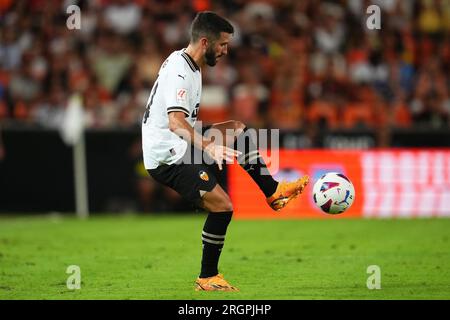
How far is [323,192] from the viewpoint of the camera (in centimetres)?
1089

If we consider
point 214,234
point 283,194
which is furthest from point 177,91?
point 283,194

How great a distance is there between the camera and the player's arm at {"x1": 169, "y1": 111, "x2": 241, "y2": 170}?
30.5 ft

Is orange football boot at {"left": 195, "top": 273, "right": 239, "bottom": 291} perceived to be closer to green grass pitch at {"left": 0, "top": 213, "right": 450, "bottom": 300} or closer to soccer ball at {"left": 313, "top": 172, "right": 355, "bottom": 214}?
green grass pitch at {"left": 0, "top": 213, "right": 450, "bottom": 300}

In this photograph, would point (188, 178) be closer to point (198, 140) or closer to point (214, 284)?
point (198, 140)

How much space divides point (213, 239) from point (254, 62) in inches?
503

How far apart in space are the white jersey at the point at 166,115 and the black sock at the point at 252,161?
0.55 meters

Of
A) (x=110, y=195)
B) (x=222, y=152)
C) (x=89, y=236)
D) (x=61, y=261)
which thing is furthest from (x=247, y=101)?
(x=222, y=152)

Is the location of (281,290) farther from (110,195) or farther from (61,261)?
(110,195)

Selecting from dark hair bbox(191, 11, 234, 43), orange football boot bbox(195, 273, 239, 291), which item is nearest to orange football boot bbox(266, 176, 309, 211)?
orange football boot bbox(195, 273, 239, 291)

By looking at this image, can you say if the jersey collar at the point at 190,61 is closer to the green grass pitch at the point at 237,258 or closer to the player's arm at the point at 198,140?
the player's arm at the point at 198,140

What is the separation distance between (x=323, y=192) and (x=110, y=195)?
1076 cm

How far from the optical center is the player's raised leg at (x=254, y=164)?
10172 mm

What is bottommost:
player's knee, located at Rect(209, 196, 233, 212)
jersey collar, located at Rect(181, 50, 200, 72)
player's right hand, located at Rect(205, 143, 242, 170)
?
player's knee, located at Rect(209, 196, 233, 212)

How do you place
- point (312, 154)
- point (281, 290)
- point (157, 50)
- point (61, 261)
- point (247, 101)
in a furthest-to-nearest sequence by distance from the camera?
1. point (157, 50)
2. point (247, 101)
3. point (312, 154)
4. point (61, 261)
5. point (281, 290)
